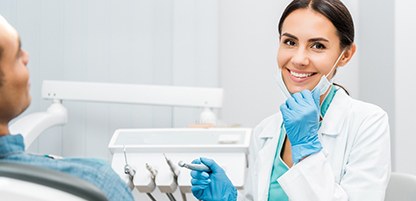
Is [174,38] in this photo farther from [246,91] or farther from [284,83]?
[284,83]

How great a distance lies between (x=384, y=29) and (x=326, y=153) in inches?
38.6

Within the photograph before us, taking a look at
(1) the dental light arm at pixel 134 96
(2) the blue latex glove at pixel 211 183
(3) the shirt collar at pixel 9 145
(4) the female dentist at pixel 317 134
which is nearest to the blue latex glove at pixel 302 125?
(4) the female dentist at pixel 317 134

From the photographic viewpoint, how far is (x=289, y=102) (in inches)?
53.9

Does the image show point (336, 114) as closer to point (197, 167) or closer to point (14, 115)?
point (197, 167)

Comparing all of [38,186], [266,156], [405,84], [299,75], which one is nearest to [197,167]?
[266,156]

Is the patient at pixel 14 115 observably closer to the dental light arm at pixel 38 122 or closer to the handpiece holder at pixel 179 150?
the handpiece holder at pixel 179 150

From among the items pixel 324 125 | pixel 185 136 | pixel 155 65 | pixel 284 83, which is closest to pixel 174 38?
pixel 155 65

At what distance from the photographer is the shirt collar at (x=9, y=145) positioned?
700 millimetres

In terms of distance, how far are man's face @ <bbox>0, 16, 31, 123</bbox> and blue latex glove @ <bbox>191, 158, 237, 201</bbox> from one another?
2.60 feet

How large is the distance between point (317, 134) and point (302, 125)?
0.07 meters

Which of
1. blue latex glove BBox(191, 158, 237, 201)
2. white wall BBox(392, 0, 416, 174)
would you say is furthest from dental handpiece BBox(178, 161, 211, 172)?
white wall BBox(392, 0, 416, 174)

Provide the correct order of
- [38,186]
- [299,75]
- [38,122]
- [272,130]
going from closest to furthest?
[38,186], [299,75], [272,130], [38,122]

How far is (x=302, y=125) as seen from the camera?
1323 millimetres

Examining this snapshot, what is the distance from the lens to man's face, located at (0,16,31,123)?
67 centimetres
